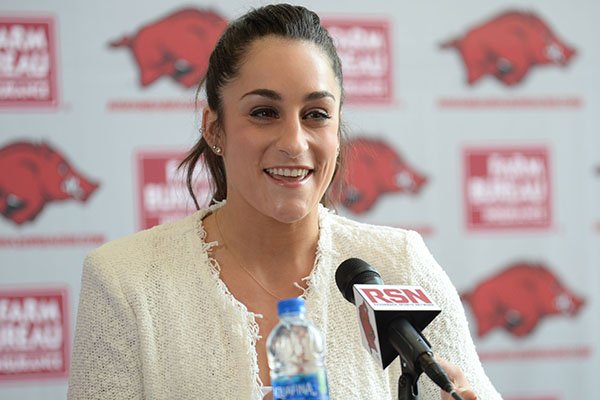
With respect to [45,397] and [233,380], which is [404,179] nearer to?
[45,397]

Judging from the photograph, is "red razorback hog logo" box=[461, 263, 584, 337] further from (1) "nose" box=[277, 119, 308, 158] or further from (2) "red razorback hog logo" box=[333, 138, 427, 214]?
(1) "nose" box=[277, 119, 308, 158]

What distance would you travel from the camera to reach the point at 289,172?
178 cm

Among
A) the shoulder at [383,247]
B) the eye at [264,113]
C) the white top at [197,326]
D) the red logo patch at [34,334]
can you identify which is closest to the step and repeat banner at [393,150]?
the red logo patch at [34,334]

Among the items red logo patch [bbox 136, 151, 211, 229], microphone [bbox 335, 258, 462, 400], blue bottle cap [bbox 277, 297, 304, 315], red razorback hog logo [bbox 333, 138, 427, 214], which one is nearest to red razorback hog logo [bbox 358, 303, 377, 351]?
microphone [bbox 335, 258, 462, 400]

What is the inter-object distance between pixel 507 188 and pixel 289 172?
5.98 ft

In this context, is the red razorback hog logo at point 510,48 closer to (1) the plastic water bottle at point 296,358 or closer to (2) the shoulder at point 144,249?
(2) the shoulder at point 144,249

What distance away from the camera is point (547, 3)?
3512mm

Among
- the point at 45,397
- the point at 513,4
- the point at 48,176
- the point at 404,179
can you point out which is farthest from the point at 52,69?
the point at 513,4

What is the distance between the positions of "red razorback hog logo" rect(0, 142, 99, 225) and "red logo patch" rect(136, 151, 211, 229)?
0.16 m

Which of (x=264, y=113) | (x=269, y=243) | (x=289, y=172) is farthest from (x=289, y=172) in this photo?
(x=269, y=243)

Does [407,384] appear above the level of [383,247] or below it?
below

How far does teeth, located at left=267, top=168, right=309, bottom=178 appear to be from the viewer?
1.77 meters

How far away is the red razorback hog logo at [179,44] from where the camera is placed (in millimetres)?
3139

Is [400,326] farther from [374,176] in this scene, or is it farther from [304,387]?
[374,176]
